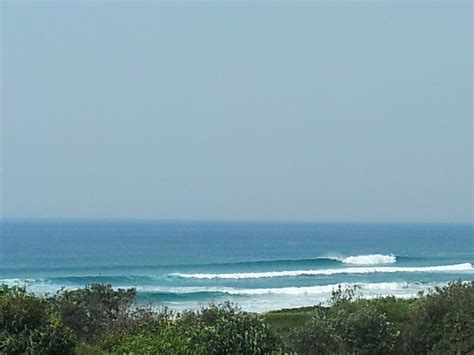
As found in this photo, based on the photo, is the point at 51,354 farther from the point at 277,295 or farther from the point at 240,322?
the point at 277,295

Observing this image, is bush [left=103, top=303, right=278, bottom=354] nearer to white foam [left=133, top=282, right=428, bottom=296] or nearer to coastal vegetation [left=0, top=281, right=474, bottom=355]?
coastal vegetation [left=0, top=281, right=474, bottom=355]

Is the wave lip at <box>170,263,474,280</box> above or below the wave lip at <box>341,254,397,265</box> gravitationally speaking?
below

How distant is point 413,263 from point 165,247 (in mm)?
27787

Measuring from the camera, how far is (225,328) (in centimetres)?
1072

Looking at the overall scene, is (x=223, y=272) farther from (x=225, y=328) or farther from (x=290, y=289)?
(x=225, y=328)

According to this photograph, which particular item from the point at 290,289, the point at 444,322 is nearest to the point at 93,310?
the point at 444,322

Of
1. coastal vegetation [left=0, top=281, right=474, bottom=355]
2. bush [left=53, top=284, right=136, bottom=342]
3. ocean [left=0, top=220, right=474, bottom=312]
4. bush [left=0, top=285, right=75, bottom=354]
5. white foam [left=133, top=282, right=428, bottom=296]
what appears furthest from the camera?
white foam [left=133, top=282, right=428, bottom=296]

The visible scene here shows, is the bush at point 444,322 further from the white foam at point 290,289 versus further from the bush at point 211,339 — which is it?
the white foam at point 290,289

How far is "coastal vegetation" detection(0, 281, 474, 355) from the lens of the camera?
9.90m

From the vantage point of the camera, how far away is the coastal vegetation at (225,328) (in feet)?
32.5

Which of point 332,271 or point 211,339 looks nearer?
point 211,339

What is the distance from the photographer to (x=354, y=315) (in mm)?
12016

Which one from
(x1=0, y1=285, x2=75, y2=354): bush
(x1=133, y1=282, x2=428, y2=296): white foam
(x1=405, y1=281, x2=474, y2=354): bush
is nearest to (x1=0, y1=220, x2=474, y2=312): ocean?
(x1=133, y1=282, x2=428, y2=296): white foam

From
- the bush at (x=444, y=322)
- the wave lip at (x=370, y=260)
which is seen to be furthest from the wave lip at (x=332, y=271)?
the bush at (x=444, y=322)
